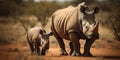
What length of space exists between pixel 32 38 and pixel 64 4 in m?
0.62

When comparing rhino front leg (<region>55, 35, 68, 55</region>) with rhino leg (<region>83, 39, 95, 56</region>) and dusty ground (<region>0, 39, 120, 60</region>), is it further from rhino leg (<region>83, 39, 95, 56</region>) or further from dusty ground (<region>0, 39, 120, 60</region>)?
rhino leg (<region>83, 39, 95, 56</region>)

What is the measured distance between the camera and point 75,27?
195 inches

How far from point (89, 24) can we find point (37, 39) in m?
0.76

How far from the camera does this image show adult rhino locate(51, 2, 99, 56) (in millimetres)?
4836

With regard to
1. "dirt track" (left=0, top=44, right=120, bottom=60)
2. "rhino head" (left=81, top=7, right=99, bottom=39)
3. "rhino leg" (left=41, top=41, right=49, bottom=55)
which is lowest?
"dirt track" (left=0, top=44, right=120, bottom=60)

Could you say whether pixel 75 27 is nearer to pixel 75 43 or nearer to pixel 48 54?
pixel 75 43

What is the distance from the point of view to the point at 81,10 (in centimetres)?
492

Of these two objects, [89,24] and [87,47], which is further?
[87,47]

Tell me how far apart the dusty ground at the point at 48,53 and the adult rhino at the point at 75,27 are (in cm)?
7

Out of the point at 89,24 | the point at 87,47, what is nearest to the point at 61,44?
the point at 87,47

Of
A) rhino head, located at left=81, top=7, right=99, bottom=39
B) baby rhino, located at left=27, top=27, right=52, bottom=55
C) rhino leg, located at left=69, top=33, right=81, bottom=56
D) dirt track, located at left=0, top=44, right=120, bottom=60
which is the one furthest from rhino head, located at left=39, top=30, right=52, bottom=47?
rhino head, located at left=81, top=7, right=99, bottom=39

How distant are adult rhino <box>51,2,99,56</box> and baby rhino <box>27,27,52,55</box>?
0.46 ft

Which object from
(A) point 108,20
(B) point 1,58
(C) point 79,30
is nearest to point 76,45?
(C) point 79,30

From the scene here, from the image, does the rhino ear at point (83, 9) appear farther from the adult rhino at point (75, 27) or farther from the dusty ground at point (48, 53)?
the dusty ground at point (48, 53)
